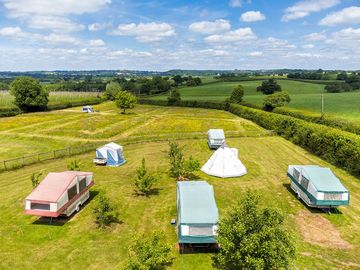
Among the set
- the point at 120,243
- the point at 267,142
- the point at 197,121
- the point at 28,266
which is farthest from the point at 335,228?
A: the point at 197,121

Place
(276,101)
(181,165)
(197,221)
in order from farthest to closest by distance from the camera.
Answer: (276,101) → (181,165) → (197,221)

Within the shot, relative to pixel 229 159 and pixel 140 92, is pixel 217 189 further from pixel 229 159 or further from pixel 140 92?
pixel 140 92

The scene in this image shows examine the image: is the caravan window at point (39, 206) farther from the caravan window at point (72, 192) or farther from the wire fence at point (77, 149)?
the wire fence at point (77, 149)

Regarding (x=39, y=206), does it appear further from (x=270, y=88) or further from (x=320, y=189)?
(x=270, y=88)

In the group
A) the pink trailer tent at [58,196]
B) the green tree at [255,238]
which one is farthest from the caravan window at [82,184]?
the green tree at [255,238]

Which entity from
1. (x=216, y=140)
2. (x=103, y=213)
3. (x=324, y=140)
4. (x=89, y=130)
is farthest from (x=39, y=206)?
(x=89, y=130)

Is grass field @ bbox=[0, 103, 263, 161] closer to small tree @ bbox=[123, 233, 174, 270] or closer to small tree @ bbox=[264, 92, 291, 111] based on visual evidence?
small tree @ bbox=[264, 92, 291, 111]
